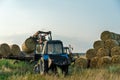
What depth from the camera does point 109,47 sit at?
22578 millimetres

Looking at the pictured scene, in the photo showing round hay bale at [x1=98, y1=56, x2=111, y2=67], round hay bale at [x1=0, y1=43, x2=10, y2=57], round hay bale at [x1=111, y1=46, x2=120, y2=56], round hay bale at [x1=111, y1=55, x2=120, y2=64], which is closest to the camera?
round hay bale at [x1=111, y1=55, x2=120, y2=64]

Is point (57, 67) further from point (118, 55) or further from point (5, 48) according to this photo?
point (5, 48)

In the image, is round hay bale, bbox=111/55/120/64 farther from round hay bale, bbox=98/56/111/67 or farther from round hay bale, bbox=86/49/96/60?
round hay bale, bbox=86/49/96/60

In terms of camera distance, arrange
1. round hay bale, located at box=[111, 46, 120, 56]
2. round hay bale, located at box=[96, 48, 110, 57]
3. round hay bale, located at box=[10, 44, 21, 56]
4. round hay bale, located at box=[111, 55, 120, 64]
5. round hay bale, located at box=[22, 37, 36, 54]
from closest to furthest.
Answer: round hay bale, located at box=[111, 55, 120, 64], round hay bale, located at box=[111, 46, 120, 56], round hay bale, located at box=[96, 48, 110, 57], round hay bale, located at box=[10, 44, 21, 56], round hay bale, located at box=[22, 37, 36, 54]

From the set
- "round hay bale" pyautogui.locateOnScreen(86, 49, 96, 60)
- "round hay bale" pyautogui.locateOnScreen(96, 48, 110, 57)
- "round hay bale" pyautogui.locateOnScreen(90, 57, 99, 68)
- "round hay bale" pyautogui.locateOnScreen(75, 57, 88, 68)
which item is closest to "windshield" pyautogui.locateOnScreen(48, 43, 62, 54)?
"round hay bale" pyautogui.locateOnScreen(75, 57, 88, 68)

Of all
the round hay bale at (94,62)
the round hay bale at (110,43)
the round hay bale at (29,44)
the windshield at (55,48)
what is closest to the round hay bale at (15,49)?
the round hay bale at (29,44)

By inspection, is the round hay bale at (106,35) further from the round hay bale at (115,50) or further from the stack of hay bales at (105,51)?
the round hay bale at (115,50)

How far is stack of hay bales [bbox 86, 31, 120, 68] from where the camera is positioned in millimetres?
21188

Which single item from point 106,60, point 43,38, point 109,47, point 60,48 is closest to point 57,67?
point 60,48

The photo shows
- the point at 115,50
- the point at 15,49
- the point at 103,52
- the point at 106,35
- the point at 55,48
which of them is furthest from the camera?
the point at 15,49

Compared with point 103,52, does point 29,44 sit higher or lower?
higher

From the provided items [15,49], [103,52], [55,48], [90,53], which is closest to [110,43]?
[103,52]

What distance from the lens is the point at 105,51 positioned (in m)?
22.3

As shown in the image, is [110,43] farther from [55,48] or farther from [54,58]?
[54,58]
